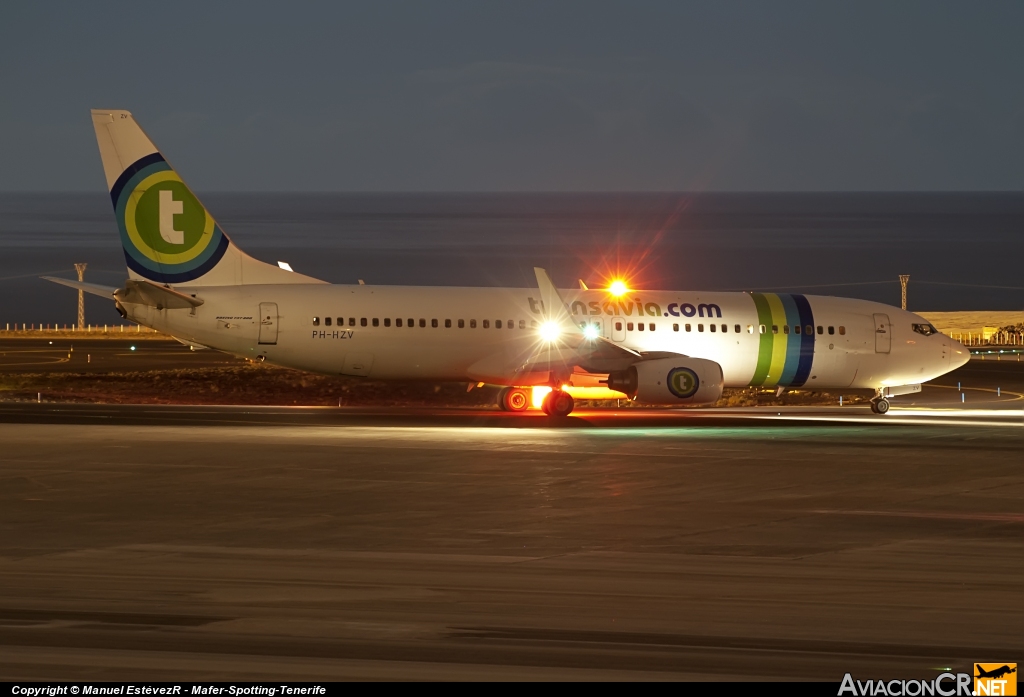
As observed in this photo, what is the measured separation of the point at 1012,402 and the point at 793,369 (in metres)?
8.90

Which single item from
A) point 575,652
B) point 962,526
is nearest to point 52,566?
point 575,652

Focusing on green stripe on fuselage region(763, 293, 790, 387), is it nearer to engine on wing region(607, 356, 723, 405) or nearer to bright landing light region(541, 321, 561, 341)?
engine on wing region(607, 356, 723, 405)

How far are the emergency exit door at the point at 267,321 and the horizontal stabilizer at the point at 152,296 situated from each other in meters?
1.74

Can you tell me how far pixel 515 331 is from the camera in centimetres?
3731

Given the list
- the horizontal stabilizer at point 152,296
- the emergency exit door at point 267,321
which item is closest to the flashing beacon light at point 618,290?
the emergency exit door at point 267,321

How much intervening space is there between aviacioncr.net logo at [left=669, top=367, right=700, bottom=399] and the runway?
534 centimetres

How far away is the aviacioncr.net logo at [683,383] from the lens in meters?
36.2

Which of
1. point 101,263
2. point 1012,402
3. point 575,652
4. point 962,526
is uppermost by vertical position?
point 101,263

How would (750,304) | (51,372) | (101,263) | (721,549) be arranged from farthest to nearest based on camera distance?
(101,263), (51,372), (750,304), (721,549)

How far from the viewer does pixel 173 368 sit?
52.9 meters

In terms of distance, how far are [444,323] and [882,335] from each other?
42.5ft

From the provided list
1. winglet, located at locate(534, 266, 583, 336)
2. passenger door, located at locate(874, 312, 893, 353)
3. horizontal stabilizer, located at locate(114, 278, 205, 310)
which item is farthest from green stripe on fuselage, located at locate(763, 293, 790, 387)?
horizontal stabilizer, located at locate(114, 278, 205, 310)

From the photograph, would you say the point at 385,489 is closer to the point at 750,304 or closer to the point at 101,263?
the point at 750,304

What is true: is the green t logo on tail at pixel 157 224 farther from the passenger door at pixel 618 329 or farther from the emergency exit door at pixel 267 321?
the passenger door at pixel 618 329
